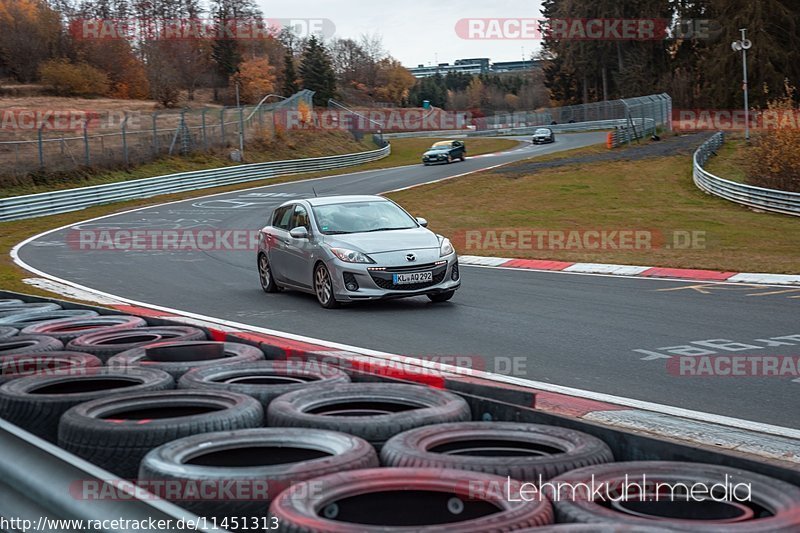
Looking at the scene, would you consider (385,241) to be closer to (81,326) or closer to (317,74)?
(81,326)

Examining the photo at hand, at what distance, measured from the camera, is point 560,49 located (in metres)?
110

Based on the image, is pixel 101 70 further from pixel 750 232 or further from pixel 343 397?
pixel 343 397

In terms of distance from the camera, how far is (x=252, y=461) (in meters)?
4.21

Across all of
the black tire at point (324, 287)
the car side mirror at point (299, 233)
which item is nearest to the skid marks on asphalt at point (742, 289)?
the black tire at point (324, 287)

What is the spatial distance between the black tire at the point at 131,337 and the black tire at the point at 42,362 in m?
0.51

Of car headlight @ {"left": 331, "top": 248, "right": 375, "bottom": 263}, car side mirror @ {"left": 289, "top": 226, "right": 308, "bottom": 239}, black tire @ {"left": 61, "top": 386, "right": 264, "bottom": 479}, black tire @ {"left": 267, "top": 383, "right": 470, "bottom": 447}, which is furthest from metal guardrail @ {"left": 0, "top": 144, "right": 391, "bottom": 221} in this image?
black tire @ {"left": 267, "top": 383, "right": 470, "bottom": 447}

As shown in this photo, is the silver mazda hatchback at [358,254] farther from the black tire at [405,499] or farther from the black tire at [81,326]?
the black tire at [405,499]

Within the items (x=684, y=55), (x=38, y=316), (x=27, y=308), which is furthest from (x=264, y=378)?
(x=684, y=55)

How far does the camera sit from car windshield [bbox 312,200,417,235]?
46.6ft

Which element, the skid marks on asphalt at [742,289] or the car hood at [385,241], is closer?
the car hood at [385,241]

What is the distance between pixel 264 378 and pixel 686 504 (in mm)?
3156

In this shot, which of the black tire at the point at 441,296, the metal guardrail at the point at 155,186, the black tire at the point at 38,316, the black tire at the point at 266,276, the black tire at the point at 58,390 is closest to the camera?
the black tire at the point at 58,390

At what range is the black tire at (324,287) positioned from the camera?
13.5m

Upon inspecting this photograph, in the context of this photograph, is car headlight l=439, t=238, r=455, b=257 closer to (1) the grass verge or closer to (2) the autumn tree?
(1) the grass verge
